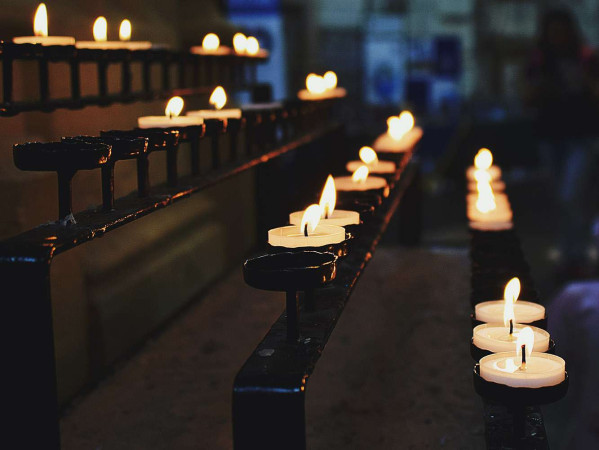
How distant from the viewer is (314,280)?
96 cm

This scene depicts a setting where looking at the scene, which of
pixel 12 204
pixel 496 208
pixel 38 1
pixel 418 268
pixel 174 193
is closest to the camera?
pixel 174 193

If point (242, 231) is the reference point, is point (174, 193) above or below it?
above

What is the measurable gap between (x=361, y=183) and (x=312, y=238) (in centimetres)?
68

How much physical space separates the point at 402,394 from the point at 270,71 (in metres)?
3.73

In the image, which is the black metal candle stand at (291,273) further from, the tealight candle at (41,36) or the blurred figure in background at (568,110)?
the blurred figure in background at (568,110)

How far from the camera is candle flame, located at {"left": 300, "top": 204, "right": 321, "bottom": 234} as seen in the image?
1196mm

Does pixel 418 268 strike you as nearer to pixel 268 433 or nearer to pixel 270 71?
pixel 268 433

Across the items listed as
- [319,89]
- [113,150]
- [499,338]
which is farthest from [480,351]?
[319,89]

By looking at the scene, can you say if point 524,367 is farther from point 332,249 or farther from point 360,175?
point 360,175

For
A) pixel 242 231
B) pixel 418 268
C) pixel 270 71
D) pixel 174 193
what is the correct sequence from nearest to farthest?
pixel 174 193
pixel 418 268
pixel 242 231
pixel 270 71

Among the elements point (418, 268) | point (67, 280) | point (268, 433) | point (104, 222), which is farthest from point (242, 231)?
point (268, 433)

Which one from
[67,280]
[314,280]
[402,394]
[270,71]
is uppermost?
[270,71]

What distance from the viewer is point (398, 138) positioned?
8.89 feet

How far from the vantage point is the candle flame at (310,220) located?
3.92 ft
